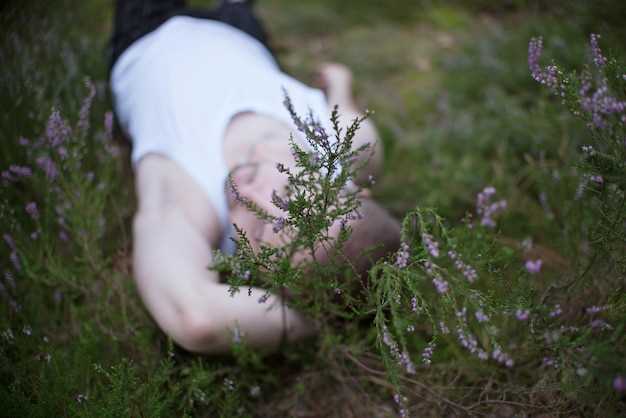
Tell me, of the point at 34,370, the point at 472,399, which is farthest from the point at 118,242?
the point at 472,399

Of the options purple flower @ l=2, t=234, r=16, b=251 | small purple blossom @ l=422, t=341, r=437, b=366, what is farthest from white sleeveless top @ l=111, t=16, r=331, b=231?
small purple blossom @ l=422, t=341, r=437, b=366

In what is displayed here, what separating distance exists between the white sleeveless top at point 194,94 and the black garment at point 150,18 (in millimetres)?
99

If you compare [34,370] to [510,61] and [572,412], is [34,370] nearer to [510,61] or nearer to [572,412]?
[572,412]

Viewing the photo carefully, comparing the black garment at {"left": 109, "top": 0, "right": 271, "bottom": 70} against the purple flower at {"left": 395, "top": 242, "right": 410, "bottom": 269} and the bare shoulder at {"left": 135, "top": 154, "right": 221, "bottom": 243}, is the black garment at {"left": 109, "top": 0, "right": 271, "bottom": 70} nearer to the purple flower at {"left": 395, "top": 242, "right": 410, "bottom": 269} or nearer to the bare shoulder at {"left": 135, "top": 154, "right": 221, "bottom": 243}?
the bare shoulder at {"left": 135, "top": 154, "right": 221, "bottom": 243}

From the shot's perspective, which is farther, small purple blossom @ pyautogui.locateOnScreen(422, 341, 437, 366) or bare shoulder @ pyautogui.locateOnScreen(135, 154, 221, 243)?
bare shoulder @ pyautogui.locateOnScreen(135, 154, 221, 243)

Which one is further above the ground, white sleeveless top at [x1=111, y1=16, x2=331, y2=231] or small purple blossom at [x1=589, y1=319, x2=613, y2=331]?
white sleeveless top at [x1=111, y1=16, x2=331, y2=231]

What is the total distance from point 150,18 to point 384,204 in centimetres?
157

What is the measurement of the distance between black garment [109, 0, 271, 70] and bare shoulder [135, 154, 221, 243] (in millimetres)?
827

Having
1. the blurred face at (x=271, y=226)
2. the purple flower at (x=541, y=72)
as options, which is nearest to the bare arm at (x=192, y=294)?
the blurred face at (x=271, y=226)

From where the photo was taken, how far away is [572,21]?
8.59 ft

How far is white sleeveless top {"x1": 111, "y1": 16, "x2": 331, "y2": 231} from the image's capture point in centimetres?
200

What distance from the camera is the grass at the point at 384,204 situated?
1267mm

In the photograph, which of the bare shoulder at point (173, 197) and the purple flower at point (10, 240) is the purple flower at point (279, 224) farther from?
the purple flower at point (10, 240)

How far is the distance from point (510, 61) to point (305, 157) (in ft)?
8.10
